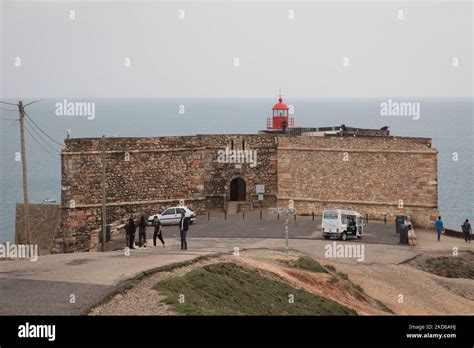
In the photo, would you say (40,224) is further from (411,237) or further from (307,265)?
(307,265)

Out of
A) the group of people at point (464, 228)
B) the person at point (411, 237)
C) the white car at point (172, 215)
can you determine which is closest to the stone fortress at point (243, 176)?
the group of people at point (464, 228)

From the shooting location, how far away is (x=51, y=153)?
15875 centimetres

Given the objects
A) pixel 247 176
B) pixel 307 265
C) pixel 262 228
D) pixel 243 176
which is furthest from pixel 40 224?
pixel 307 265

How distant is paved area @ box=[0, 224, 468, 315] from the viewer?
66.6 ft

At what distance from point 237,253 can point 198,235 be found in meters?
6.92

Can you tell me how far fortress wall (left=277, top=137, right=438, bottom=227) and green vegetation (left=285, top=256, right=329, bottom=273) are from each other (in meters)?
11.7

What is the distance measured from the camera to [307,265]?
97.5ft

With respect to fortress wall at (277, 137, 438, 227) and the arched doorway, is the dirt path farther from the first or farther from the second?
the arched doorway

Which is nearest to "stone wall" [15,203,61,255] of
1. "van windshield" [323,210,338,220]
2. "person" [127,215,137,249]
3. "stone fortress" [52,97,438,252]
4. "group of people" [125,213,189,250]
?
"stone fortress" [52,97,438,252]

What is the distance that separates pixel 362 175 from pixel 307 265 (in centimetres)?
→ 1289

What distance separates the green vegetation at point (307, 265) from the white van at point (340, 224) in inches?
233

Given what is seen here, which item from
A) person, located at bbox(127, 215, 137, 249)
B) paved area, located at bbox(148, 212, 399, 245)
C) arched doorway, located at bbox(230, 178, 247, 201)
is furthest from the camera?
arched doorway, located at bbox(230, 178, 247, 201)
